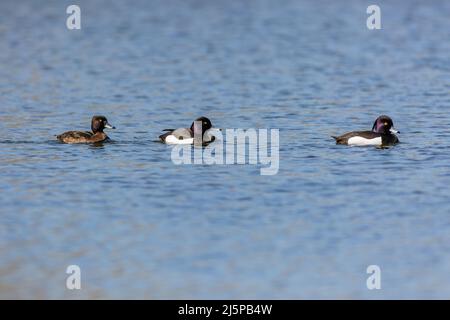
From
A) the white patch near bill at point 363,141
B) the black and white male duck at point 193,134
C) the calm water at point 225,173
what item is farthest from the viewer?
the black and white male duck at point 193,134

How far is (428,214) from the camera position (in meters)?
15.9

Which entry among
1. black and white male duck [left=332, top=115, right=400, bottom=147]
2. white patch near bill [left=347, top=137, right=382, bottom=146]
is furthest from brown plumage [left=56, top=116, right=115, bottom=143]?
white patch near bill [left=347, top=137, right=382, bottom=146]

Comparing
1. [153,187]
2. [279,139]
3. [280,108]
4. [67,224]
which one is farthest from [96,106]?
[67,224]

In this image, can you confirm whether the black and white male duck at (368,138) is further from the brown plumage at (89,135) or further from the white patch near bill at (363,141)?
the brown plumage at (89,135)

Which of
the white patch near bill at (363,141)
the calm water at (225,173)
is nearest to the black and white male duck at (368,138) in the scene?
the white patch near bill at (363,141)

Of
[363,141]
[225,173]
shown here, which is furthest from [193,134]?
[225,173]

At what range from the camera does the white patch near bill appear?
21016 mm

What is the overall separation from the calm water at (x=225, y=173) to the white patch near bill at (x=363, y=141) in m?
0.26

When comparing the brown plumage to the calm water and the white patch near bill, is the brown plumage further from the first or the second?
the white patch near bill

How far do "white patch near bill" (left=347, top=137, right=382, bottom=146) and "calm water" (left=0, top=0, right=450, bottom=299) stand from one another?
0.26m

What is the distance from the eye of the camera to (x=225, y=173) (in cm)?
1878

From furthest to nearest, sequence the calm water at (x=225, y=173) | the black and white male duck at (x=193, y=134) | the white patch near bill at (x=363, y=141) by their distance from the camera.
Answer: the black and white male duck at (x=193, y=134), the white patch near bill at (x=363, y=141), the calm water at (x=225, y=173)

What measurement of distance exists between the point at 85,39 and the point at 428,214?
2455cm

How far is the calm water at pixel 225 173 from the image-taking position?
527 inches
